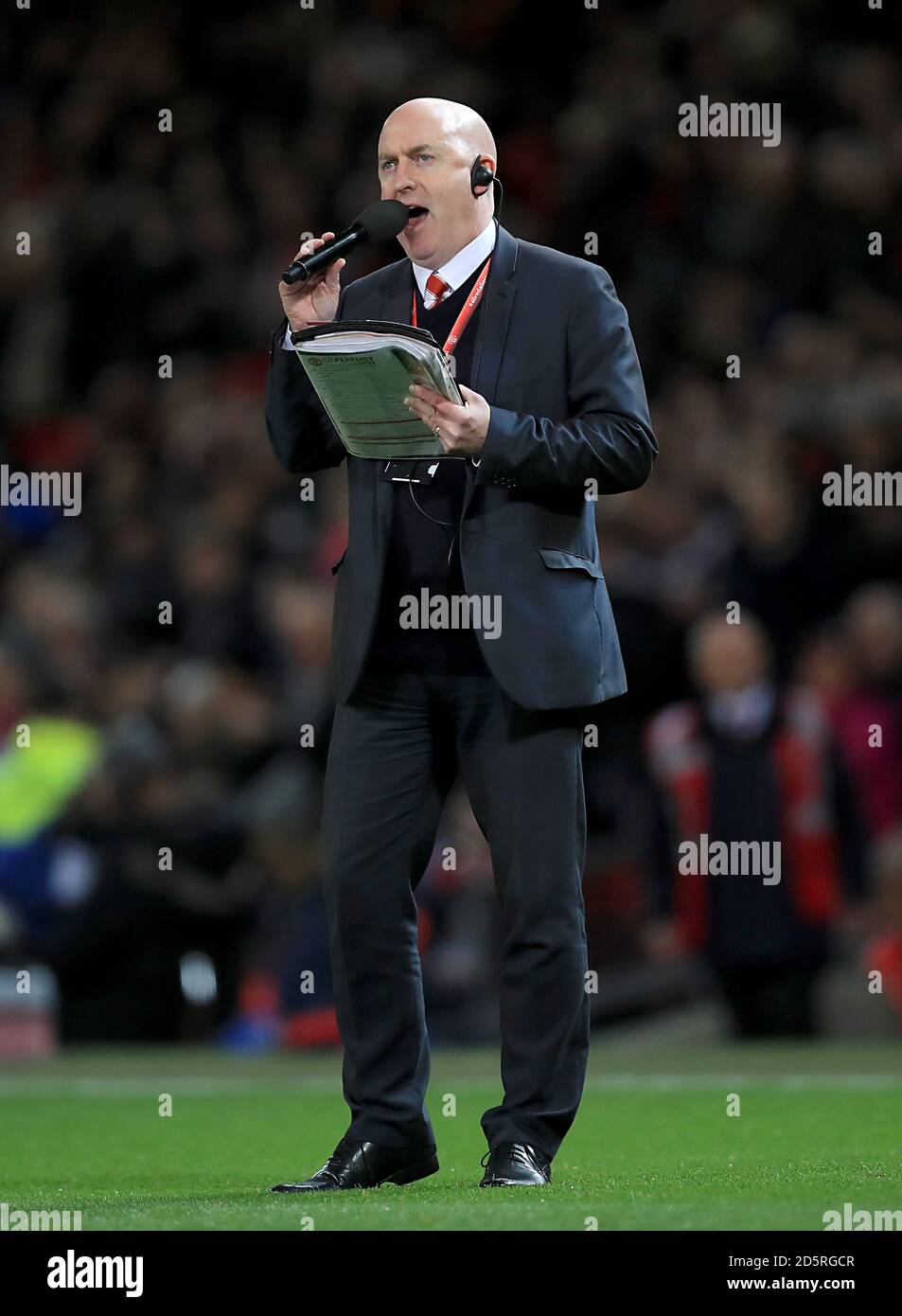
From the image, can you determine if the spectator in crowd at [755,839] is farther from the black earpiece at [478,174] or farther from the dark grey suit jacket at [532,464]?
the black earpiece at [478,174]

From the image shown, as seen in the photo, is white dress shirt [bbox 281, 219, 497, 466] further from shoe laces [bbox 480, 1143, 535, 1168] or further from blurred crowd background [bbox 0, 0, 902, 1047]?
blurred crowd background [bbox 0, 0, 902, 1047]

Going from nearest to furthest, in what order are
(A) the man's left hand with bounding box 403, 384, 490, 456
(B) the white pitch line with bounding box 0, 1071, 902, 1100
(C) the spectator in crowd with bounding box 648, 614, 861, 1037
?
(A) the man's left hand with bounding box 403, 384, 490, 456
(B) the white pitch line with bounding box 0, 1071, 902, 1100
(C) the spectator in crowd with bounding box 648, 614, 861, 1037

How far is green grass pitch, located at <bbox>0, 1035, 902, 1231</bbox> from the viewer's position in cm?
389

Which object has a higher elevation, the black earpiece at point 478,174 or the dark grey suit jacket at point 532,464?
the black earpiece at point 478,174

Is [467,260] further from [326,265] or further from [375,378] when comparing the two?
[375,378]

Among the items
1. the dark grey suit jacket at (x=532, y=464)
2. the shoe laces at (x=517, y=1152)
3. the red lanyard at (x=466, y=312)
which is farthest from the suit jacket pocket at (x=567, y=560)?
the shoe laces at (x=517, y=1152)

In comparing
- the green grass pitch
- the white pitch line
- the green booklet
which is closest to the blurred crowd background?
the green grass pitch

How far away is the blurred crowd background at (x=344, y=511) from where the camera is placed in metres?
8.60

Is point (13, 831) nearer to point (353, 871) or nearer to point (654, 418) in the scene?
point (654, 418)

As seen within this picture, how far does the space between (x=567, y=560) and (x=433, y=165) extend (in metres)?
0.80

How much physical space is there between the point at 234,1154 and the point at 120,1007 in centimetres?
353

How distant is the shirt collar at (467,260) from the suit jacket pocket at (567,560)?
23.1 inches

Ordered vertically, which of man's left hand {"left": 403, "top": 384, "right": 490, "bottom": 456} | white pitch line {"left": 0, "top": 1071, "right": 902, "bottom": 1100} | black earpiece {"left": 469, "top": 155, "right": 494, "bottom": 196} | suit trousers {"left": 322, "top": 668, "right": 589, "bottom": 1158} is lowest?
white pitch line {"left": 0, "top": 1071, "right": 902, "bottom": 1100}

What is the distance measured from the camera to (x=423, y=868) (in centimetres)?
447
